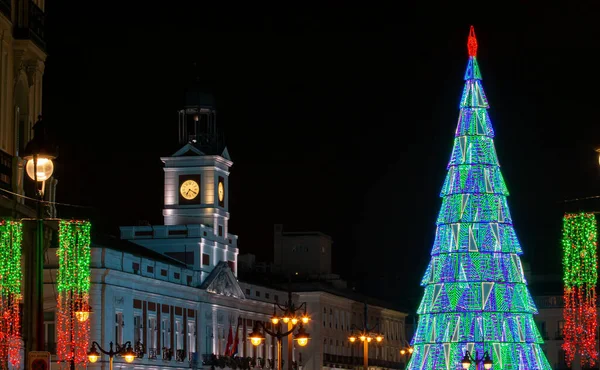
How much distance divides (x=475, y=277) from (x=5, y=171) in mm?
54449

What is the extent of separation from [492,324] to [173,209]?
28.9 meters

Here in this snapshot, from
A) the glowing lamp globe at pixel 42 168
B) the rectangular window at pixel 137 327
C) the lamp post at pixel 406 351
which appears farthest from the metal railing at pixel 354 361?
the glowing lamp globe at pixel 42 168

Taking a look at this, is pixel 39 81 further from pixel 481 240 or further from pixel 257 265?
pixel 257 265

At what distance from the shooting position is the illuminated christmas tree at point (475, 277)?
83.5 meters

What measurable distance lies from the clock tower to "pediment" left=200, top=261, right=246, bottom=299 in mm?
2811

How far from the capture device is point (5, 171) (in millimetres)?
33219

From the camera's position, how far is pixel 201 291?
102m

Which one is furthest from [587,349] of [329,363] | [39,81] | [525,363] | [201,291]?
[329,363]

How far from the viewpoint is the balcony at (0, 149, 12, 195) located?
32906 mm

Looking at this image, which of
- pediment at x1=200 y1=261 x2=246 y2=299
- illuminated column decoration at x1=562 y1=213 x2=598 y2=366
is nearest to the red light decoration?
pediment at x1=200 y1=261 x2=246 y2=299

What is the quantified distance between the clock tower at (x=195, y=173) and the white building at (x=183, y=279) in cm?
7

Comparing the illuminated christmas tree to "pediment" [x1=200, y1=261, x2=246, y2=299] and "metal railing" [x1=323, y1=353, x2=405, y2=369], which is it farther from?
"metal railing" [x1=323, y1=353, x2=405, y2=369]

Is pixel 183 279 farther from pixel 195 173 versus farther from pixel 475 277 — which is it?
pixel 475 277

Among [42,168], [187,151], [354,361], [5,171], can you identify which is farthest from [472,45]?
[42,168]
